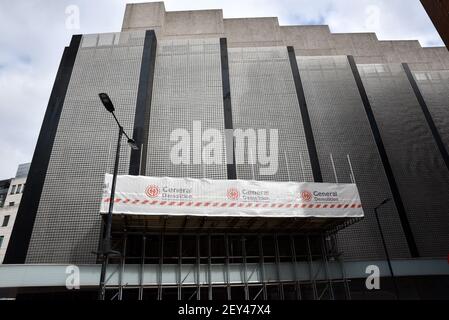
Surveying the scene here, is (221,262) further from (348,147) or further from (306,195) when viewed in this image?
(348,147)

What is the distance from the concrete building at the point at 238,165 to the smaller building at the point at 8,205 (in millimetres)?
36312

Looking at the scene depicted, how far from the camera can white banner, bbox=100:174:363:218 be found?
53.3 feet

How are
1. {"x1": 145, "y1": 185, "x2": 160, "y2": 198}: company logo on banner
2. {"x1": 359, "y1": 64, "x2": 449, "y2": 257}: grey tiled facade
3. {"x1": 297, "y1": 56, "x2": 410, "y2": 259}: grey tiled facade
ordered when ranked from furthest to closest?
{"x1": 359, "y1": 64, "x2": 449, "y2": 257}: grey tiled facade < {"x1": 297, "y1": 56, "x2": 410, "y2": 259}: grey tiled facade < {"x1": 145, "y1": 185, "x2": 160, "y2": 198}: company logo on banner

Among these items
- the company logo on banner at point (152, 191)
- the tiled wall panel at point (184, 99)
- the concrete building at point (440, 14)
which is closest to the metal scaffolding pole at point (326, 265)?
the tiled wall panel at point (184, 99)

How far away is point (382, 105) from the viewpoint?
29.3 m

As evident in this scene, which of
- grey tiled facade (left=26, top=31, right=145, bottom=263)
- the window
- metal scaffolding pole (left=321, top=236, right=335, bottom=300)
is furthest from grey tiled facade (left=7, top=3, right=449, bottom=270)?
the window

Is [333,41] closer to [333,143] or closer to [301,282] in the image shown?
[333,143]

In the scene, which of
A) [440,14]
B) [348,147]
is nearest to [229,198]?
[348,147]

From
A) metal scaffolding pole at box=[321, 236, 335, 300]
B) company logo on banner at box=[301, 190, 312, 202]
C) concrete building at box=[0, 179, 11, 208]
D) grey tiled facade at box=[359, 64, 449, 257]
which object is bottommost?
metal scaffolding pole at box=[321, 236, 335, 300]

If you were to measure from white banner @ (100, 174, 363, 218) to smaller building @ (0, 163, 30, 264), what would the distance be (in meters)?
43.9

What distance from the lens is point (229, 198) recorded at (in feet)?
56.5

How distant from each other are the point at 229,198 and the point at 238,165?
5.74m

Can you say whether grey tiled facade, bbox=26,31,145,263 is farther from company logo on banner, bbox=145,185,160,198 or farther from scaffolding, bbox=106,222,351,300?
company logo on banner, bbox=145,185,160,198
